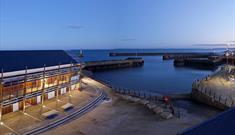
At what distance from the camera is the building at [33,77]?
1911cm

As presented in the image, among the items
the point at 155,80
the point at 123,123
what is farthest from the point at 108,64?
the point at 123,123

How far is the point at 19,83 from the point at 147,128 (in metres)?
11.3

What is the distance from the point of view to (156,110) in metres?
22.4

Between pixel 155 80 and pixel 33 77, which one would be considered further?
pixel 155 80

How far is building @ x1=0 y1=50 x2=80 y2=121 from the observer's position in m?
19.1

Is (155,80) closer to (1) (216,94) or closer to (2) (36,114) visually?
(1) (216,94)

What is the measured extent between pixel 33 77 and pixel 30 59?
11.5 feet

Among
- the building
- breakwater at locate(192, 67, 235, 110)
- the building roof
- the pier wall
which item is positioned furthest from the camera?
the pier wall

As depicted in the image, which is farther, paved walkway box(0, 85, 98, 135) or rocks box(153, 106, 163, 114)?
rocks box(153, 106, 163, 114)

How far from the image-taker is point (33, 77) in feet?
69.7

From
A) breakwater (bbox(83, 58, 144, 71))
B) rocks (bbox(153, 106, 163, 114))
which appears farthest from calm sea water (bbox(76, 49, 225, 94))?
rocks (bbox(153, 106, 163, 114))

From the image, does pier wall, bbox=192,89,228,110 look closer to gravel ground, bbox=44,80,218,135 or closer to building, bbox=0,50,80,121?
gravel ground, bbox=44,80,218,135

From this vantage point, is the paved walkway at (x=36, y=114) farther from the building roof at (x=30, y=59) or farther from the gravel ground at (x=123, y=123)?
the building roof at (x=30, y=59)

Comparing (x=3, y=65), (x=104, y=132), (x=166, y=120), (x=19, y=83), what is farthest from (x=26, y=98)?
(x=166, y=120)
